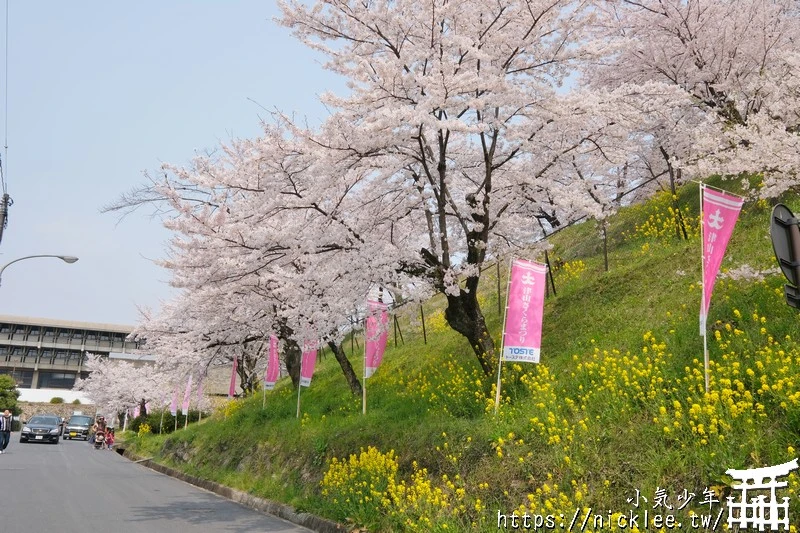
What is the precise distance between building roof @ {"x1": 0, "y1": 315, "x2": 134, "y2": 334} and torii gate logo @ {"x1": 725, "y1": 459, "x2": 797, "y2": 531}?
7847 cm

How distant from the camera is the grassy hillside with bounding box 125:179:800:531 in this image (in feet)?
18.2

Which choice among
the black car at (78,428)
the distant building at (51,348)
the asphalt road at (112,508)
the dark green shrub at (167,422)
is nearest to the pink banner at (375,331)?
the asphalt road at (112,508)

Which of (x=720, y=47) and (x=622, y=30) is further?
(x=622, y=30)

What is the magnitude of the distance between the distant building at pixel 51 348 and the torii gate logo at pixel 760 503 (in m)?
74.8

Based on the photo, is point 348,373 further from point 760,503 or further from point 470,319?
point 760,503

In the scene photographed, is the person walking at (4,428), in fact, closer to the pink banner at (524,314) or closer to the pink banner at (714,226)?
the pink banner at (524,314)

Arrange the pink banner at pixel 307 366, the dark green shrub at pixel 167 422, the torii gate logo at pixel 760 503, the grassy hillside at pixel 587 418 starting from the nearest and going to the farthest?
the torii gate logo at pixel 760 503
the grassy hillside at pixel 587 418
the pink banner at pixel 307 366
the dark green shrub at pixel 167 422

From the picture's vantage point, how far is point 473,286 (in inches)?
402

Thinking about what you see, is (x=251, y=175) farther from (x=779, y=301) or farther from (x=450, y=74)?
(x=779, y=301)

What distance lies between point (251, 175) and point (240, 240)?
1196 millimetres

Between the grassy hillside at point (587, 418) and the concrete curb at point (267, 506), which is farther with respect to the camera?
the concrete curb at point (267, 506)

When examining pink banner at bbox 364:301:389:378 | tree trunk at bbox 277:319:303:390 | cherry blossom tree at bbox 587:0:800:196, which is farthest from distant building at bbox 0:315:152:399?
cherry blossom tree at bbox 587:0:800:196

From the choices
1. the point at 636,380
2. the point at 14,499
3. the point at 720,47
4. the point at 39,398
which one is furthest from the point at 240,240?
the point at 39,398

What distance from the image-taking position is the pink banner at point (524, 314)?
8.83m
